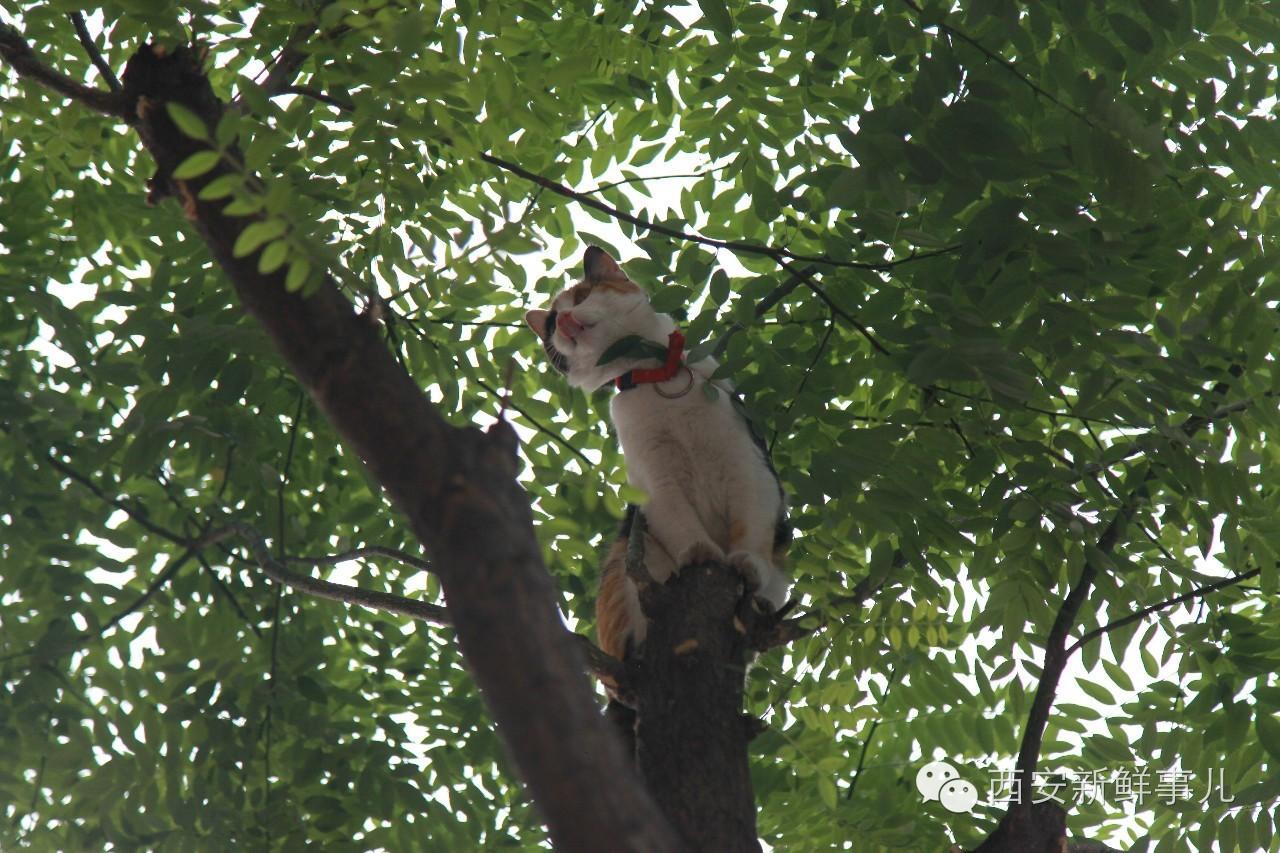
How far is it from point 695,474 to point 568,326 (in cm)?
88

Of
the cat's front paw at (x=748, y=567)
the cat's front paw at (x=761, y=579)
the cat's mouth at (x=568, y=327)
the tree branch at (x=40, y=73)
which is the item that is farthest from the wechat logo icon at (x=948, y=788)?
the tree branch at (x=40, y=73)

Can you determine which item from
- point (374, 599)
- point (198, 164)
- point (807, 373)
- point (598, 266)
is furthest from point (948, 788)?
point (198, 164)

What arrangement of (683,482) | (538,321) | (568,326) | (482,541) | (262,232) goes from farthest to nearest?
(538,321), (568,326), (683,482), (262,232), (482,541)

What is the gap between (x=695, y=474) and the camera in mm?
4363

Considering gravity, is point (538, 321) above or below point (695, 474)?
above

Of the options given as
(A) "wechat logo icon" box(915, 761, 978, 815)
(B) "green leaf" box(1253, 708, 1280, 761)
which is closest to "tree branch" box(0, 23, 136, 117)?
(A) "wechat logo icon" box(915, 761, 978, 815)

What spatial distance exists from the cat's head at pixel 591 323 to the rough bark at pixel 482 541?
251cm

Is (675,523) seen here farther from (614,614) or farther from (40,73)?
(40,73)

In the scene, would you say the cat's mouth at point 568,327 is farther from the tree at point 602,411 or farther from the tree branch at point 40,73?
the tree branch at point 40,73

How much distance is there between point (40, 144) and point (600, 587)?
2755 mm

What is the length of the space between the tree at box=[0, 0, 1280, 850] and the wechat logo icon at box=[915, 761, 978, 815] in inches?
2.7

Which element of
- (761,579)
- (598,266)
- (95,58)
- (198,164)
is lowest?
(198,164)

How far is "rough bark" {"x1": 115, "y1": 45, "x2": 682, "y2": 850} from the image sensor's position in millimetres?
1581

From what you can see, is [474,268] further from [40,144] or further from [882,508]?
[40,144]
